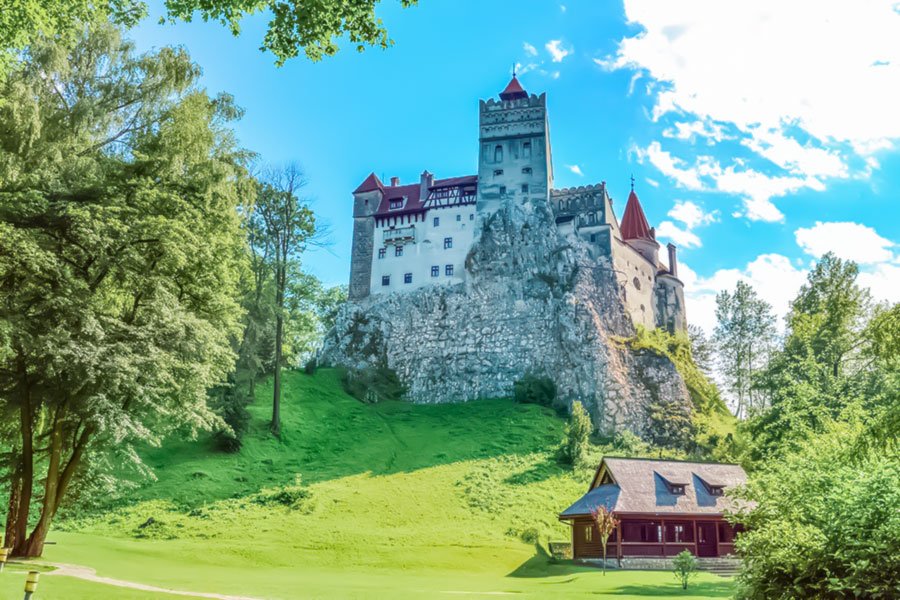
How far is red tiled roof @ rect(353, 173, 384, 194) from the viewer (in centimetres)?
7362

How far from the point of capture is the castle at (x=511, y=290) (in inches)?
2346

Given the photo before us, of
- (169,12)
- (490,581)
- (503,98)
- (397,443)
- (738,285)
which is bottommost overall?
(490,581)

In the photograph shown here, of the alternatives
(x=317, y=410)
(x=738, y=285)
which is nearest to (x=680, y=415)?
(x=738, y=285)

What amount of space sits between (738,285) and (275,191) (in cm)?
4556

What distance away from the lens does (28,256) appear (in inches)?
721

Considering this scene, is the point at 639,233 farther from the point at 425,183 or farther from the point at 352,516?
the point at 352,516

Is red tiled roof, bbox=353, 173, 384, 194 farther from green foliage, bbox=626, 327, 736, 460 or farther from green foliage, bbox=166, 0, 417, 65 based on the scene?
green foliage, bbox=166, 0, 417, 65

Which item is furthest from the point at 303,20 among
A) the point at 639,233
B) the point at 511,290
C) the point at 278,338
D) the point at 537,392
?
the point at 639,233

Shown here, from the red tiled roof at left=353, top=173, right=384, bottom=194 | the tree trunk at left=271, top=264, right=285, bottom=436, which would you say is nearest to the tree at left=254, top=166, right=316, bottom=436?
the tree trunk at left=271, top=264, right=285, bottom=436

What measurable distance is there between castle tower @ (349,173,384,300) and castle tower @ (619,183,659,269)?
2655 centimetres

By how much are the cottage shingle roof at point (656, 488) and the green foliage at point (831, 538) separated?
1787 centimetres

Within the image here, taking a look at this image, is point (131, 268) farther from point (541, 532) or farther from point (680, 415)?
point (680, 415)

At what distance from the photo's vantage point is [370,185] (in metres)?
74.2

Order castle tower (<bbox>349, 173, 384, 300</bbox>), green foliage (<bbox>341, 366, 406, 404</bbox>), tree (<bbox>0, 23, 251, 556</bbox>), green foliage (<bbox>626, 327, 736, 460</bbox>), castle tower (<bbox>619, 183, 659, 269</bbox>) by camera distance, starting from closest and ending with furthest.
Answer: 1. tree (<bbox>0, 23, 251, 556</bbox>)
2. green foliage (<bbox>626, 327, 736, 460</bbox>)
3. green foliage (<bbox>341, 366, 406, 404</bbox>)
4. castle tower (<bbox>349, 173, 384, 300</bbox>)
5. castle tower (<bbox>619, 183, 659, 269</bbox>)
